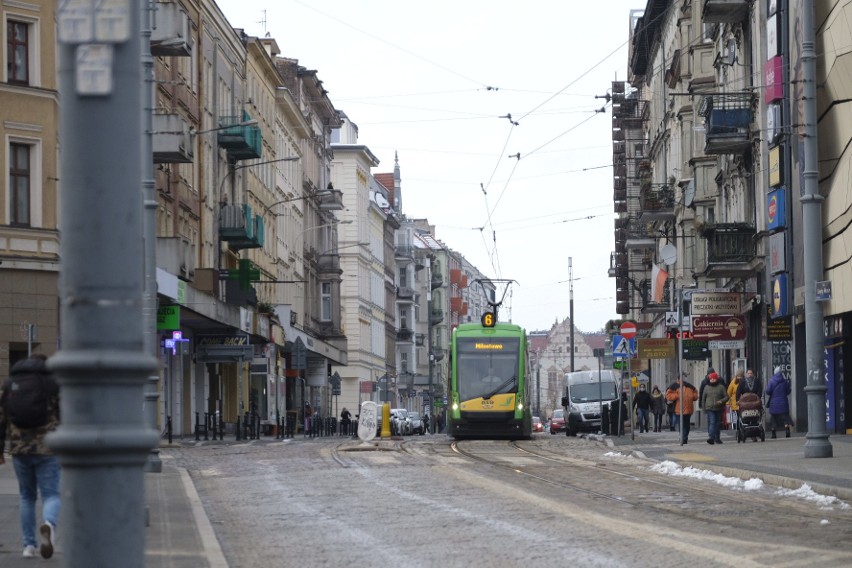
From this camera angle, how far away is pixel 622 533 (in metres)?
13.4

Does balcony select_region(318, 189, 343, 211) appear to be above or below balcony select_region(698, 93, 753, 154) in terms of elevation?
above

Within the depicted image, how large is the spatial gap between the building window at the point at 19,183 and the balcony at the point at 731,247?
64.6 feet

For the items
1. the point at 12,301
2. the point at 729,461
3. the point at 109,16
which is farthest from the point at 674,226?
the point at 109,16

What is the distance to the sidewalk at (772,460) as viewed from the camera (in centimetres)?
1945

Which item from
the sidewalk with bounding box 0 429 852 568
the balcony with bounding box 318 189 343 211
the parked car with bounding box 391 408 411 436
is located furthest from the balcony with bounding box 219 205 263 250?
the balcony with bounding box 318 189 343 211

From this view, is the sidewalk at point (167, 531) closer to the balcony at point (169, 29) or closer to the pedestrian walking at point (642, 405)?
the balcony at point (169, 29)

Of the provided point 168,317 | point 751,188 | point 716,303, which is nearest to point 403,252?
point 716,303

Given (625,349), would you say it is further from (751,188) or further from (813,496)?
(813,496)

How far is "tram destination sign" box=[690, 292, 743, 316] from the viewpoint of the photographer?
47.9 metres

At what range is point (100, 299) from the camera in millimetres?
4422

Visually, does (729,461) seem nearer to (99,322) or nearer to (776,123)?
(776,123)

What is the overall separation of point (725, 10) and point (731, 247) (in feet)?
22.4

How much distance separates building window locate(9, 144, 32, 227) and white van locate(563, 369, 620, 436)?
24460mm

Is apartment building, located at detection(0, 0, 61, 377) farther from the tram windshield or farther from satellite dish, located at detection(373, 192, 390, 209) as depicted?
satellite dish, located at detection(373, 192, 390, 209)
